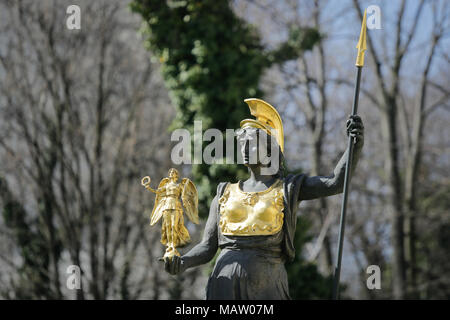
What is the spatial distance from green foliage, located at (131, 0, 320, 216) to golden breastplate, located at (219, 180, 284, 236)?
570 cm

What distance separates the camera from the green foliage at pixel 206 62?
11.7m

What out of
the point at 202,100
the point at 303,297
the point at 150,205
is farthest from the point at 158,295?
the point at 202,100

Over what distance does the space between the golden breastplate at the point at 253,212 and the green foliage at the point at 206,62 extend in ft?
18.7

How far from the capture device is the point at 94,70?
15.7 meters

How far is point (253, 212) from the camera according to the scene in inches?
213

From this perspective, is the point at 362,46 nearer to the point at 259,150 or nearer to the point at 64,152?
the point at 259,150

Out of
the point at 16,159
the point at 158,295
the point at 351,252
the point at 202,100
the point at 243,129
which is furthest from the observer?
the point at 351,252

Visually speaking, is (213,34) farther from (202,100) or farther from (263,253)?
(263,253)

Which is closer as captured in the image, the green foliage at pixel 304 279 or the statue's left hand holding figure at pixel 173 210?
the statue's left hand holding figure at pixel 173 210

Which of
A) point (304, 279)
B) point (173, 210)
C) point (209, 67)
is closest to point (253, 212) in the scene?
point (173, 210)

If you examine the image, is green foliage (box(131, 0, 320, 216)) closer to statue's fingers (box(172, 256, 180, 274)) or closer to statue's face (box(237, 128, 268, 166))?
statue's face (box(237, 128, 268, 166))

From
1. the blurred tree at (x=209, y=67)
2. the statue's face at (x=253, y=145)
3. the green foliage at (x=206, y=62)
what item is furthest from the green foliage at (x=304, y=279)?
the statue's face at (x=253, y=145)

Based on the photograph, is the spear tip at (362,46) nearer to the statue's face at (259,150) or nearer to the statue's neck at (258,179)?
the statue's face at (259,150)
